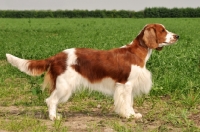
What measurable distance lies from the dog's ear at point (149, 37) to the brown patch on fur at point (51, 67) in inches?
51.1

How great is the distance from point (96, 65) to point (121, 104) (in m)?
0.73

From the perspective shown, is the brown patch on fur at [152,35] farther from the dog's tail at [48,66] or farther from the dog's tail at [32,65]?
the dog's tail at [32,65]

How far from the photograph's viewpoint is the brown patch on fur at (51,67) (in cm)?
676

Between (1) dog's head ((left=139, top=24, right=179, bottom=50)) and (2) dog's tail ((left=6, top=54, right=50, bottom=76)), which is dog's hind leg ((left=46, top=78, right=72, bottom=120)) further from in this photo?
(1) dog's head ((left=139, top=24, right=179, bottom=50))

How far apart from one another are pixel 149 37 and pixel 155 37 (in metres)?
0.12

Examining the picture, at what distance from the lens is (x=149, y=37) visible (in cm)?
691

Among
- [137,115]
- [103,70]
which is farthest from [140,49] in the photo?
[137,115]

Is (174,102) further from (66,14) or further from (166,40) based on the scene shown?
(66,14)

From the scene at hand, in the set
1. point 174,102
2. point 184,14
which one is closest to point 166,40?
point 174,102

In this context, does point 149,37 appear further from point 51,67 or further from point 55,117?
point 55,117

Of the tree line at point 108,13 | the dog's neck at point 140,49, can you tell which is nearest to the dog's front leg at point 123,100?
the dog's neck at point 140,49

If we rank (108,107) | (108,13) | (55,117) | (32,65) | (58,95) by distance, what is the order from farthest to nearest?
(108,13)
(108,107)
(32,65)
(58,95)
(55,117)

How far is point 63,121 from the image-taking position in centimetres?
659

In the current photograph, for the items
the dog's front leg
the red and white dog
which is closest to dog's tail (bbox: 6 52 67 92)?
the red and white dog
